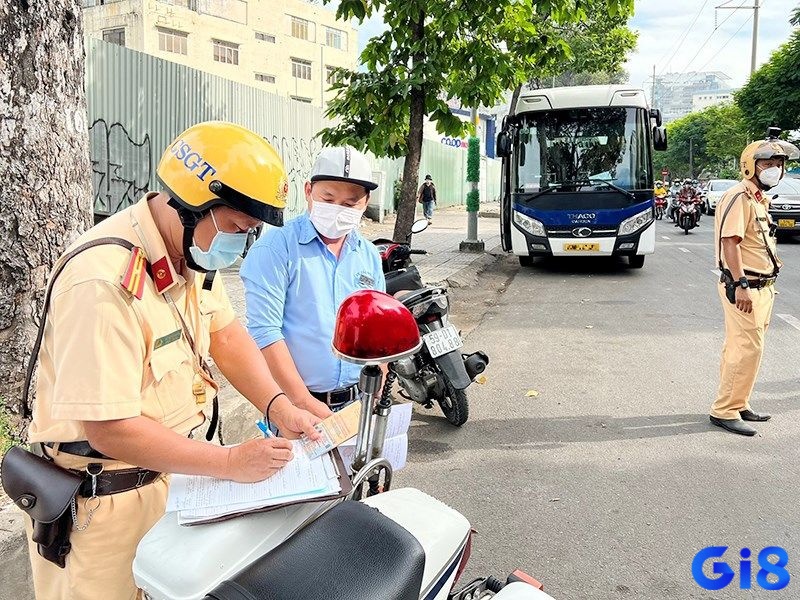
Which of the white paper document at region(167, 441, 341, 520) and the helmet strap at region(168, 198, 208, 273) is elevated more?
the helmet strap at region(168, 198, 208, 273)

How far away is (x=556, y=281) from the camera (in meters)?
11.0

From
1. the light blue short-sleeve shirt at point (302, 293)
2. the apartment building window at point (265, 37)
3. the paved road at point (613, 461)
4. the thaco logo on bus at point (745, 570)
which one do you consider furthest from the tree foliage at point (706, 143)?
the light blue short-sleeve shirt at point (302, 293)

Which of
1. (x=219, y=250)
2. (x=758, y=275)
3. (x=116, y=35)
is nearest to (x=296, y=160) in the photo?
(x=758, y=275)

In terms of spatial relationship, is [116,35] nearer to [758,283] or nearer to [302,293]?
[758,283]

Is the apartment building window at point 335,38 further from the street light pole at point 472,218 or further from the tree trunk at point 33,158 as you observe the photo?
the tree trunk at point 33,158

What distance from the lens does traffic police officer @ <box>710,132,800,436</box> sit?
4.38m

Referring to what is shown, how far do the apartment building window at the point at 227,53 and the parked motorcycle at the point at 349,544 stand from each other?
40572 mm

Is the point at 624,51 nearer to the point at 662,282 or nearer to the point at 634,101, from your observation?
the point at 634,101

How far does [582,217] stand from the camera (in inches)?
428

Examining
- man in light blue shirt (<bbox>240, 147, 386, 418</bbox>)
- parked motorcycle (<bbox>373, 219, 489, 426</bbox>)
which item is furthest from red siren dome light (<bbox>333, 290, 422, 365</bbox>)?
parked motorcycle (<bbox>373, 219, 489, 426</bbox>)

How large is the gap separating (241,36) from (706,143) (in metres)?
50.6

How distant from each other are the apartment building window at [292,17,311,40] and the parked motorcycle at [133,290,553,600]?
44553 mm

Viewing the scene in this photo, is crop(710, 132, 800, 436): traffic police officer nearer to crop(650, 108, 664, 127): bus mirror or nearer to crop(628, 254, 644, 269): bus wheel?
crop(650, 108, 664, 127): bus mirror

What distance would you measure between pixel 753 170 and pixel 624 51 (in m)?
18.5
